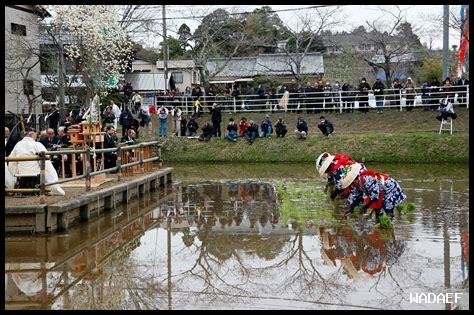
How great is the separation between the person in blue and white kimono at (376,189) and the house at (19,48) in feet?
74.7

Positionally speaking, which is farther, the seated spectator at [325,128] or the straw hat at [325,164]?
the seated spectator at [325,128]

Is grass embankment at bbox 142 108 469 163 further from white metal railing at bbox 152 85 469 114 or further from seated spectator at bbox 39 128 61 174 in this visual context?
seated spectator at bbox 39 128 61 174

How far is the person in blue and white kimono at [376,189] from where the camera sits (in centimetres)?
1097

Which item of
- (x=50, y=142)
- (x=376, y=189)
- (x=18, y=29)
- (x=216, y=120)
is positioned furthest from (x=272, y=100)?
(x=376, y=189)

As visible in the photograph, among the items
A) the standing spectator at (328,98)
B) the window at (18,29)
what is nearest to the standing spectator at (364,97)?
the standing spectator at (328,98)

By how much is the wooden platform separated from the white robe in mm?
554

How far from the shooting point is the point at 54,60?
33750 millimetres

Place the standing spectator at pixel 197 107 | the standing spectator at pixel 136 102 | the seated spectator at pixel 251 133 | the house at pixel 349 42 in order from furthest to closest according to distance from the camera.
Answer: the house at pixel 349 42 → the standing spectator at pixel 136 102 → the standing spectator at pixel 197 107 → the seated spectator at pixel 251 133

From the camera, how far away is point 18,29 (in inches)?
1281

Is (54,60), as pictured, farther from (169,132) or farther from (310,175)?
(310,175)

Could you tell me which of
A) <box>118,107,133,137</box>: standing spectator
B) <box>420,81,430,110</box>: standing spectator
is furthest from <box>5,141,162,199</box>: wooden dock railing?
<box>420,81,430,110</box>: standing spectator

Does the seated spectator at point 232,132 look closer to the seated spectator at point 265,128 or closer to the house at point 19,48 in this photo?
the seated spectator at point 265,128

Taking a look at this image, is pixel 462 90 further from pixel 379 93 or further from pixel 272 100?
pixel 272 100

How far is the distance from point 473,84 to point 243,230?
5336 millimetres
